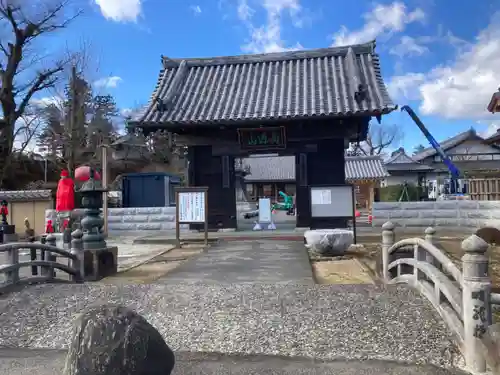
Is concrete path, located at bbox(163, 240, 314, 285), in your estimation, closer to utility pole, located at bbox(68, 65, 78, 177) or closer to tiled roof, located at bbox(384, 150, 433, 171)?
utility pole, located at bbox(68, 65, 78, 177)

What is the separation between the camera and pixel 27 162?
36.6 m

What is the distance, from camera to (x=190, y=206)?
11922 millimetres

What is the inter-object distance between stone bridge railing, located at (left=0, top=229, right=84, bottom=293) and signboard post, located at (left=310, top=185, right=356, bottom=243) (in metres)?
6.37

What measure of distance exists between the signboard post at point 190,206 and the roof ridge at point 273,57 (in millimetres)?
7017

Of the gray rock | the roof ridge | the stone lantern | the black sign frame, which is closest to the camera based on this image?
the gray rock

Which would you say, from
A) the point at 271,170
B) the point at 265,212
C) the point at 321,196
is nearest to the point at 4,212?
the point at 265,212

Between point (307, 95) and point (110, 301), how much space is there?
9.78 meters

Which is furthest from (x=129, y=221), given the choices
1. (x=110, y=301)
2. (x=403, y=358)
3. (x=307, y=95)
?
(x=403, y=358)

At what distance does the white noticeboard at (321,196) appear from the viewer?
1182 cm

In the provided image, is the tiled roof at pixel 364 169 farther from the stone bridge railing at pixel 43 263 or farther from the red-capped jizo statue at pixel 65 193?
the stone bridge railing at pixel 43 263

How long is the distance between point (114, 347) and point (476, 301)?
336 cm

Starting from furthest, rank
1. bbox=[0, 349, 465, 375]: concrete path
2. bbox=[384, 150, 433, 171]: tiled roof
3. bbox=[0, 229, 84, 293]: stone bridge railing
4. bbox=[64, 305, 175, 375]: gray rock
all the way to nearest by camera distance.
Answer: bbox=[384, 150, 433, 171]: tiled roof → bbox=[0, 229, 84, 293]: stone bridge railing → bbox=[0, 349, 465, 375]: concrete path → bbox=[64, 305, 175, 375]: gray rock

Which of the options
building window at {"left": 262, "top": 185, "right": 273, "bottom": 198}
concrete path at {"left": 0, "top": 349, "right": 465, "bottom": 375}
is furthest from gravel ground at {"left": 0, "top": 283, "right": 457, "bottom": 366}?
building window at {"left": 262, "top": 185, "right": 273, "bottom": 198}

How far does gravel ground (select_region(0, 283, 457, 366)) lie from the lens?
4.80 m
